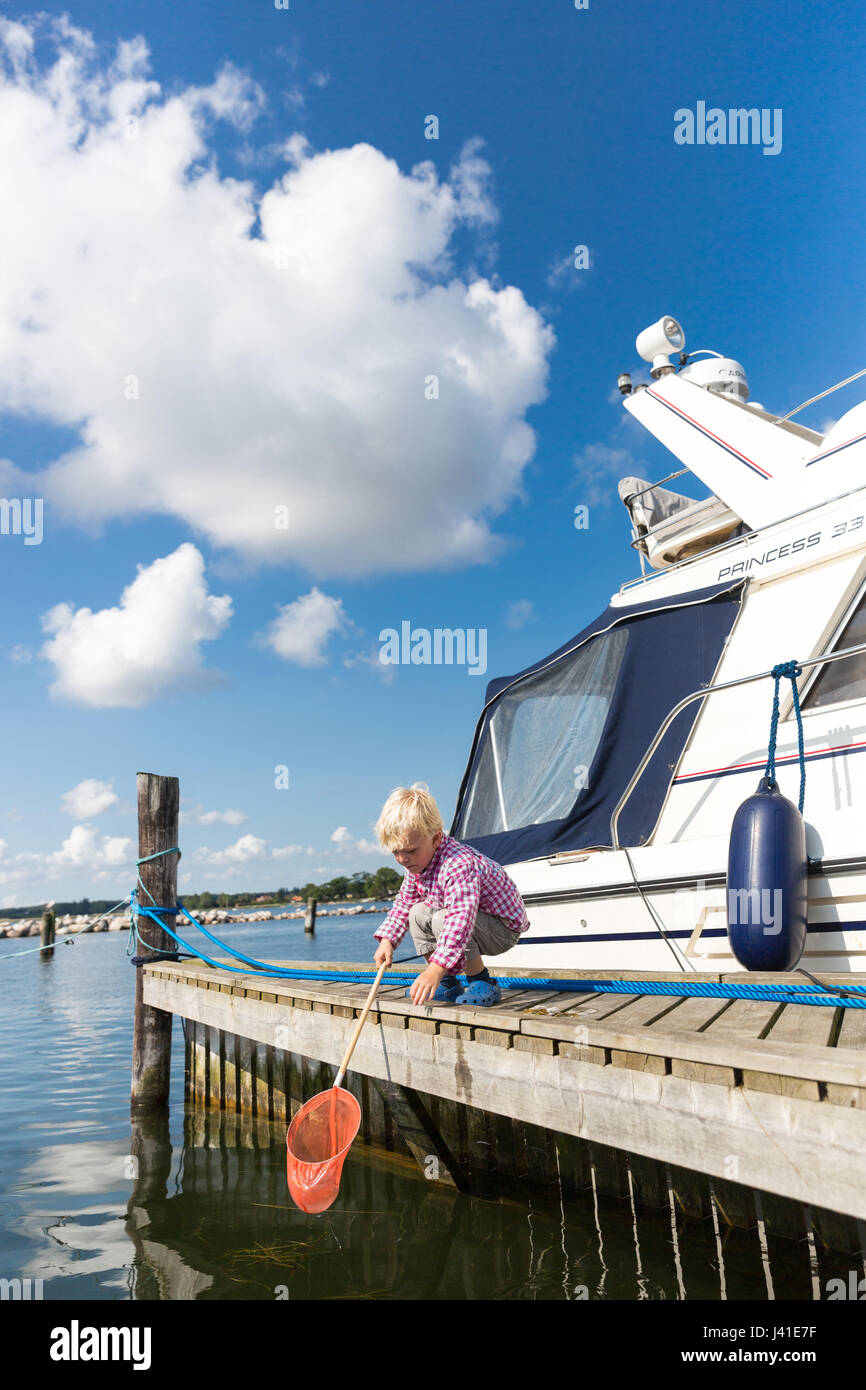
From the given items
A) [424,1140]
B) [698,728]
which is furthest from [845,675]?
[424,1140]

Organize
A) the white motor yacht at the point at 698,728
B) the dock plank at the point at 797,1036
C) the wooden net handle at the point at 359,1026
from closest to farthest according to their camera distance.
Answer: the dock plank at the point at 797,1036, the wooden net handle at the point at 359,1026, the white motor yacht at the point at 698,728

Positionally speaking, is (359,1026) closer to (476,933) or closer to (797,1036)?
(476,933)

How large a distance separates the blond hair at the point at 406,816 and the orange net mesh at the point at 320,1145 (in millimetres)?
1090

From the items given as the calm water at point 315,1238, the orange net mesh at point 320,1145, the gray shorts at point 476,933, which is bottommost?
the calm water at point 315,1238

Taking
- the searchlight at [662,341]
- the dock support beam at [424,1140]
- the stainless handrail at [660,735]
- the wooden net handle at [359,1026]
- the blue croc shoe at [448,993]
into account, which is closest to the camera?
the wooden net handle at [359,1026]

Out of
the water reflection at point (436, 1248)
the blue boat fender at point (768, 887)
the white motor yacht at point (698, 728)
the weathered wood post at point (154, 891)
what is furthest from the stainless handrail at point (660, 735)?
the weathered wood post at point (154, 891)

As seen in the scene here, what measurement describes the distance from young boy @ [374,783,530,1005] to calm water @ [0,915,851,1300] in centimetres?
120

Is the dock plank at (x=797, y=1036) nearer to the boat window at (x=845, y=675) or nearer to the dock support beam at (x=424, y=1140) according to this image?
the boat window at (x=845, y=675)

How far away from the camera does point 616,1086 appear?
9.40 feet

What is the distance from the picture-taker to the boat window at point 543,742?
6.27m

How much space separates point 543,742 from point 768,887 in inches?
111

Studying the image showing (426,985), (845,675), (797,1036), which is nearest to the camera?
(797,1036)

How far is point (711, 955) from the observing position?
4.81m
